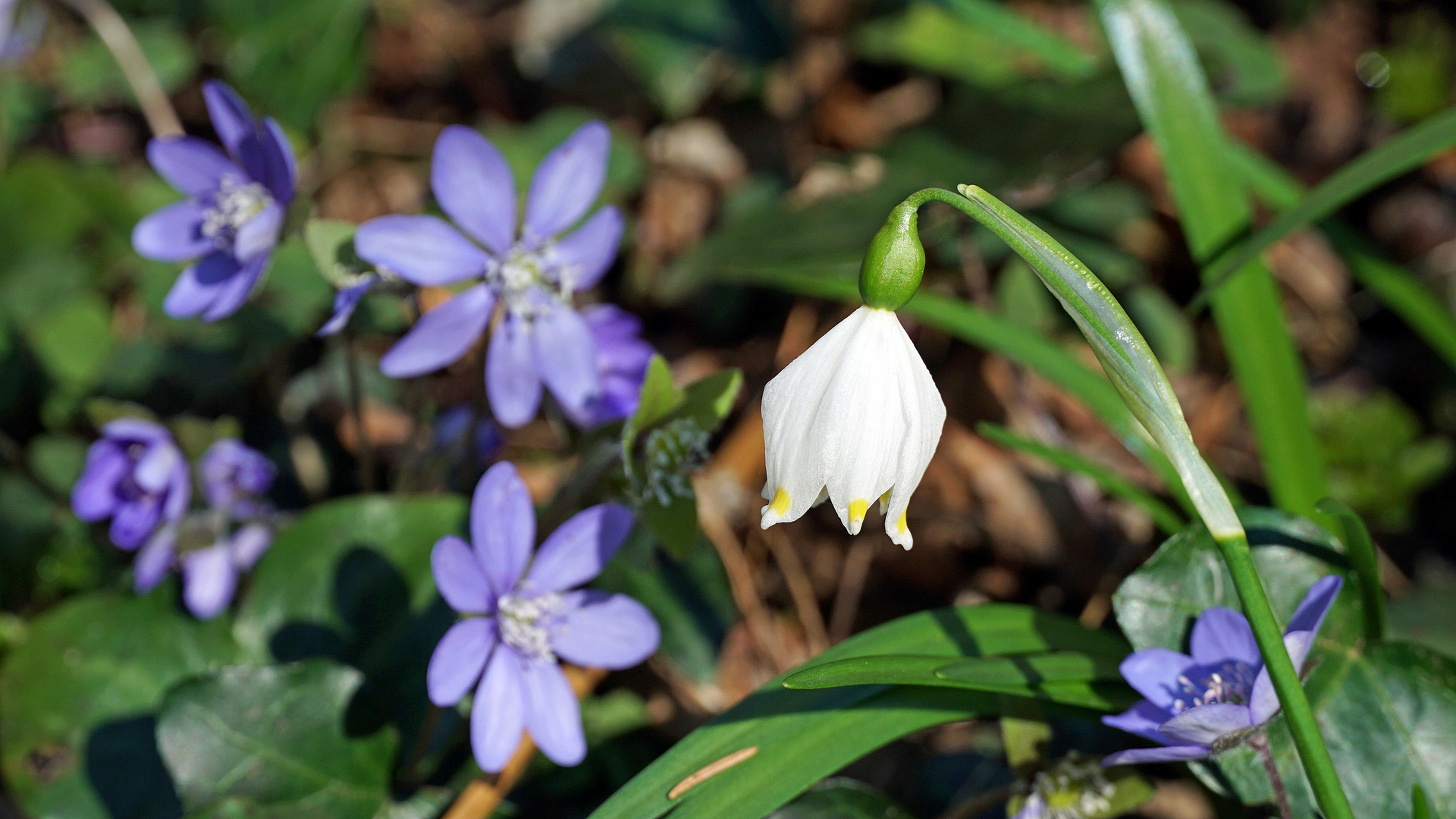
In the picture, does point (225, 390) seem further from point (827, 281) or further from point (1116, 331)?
point (1116, 331)

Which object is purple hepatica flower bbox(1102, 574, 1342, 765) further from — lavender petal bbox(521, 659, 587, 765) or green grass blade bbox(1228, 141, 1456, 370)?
green grass blade bbox(1228, 141, 1456, 370)

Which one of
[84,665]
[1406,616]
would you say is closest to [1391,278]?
[1406,616]

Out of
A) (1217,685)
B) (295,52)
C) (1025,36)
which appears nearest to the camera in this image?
(1217,685)

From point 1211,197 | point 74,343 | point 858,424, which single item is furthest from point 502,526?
point 74,343

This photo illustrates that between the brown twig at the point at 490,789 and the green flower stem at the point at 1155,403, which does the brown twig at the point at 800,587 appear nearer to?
the brown twig at the point at 490,789

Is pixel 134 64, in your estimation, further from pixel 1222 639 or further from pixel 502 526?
pixel 1222 639

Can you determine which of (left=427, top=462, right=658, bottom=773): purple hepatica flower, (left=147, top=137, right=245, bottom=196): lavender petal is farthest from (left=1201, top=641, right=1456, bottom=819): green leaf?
(left=147, top=137, right=245, bottom=196): lavender petal
